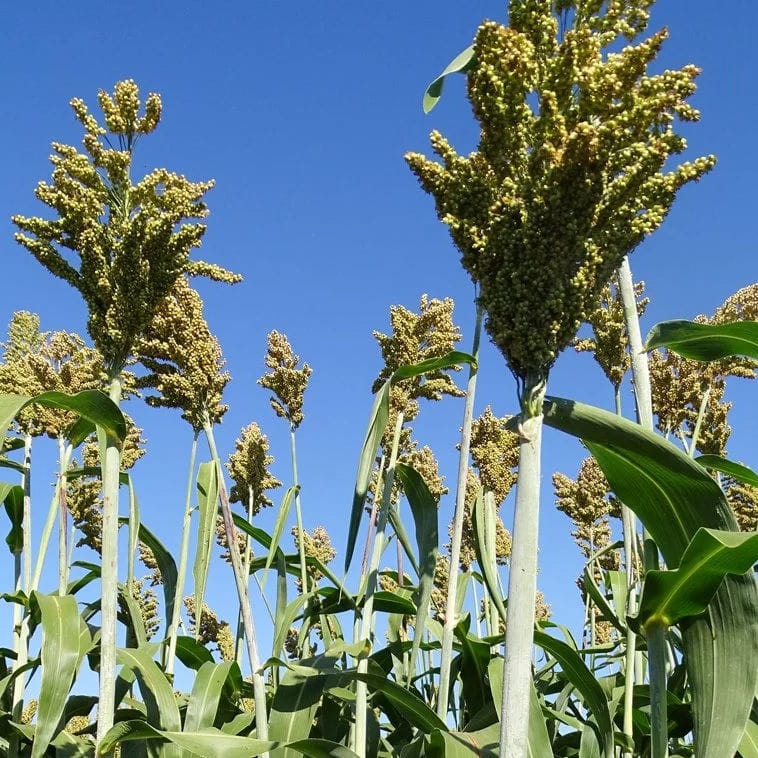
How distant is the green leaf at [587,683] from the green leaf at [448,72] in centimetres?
172

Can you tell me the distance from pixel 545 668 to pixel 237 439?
262cm

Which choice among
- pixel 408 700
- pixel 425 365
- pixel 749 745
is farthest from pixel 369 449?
pixel 749 745

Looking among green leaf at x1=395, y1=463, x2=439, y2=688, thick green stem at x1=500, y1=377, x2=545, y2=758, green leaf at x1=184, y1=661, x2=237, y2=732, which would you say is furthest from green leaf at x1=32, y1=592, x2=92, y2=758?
thick green stem at x1=500, y1=377, x2=545, y2=758

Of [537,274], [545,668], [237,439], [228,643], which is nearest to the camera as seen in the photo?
[537,274]

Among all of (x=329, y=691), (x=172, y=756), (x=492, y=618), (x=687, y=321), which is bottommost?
(x=172, y=756)

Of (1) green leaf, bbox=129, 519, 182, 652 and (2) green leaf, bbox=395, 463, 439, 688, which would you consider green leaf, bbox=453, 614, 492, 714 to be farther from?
(1) green leaf, bbox=129, 519, 182, 652

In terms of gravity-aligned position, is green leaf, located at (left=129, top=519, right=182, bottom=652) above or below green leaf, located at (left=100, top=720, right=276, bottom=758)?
above

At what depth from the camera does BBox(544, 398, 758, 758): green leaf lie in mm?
1913

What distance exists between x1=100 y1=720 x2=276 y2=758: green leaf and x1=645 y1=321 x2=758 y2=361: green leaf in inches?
62.8

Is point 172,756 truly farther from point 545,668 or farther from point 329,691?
point 545,668

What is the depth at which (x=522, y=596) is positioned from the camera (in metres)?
1.84

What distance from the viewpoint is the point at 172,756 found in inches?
103

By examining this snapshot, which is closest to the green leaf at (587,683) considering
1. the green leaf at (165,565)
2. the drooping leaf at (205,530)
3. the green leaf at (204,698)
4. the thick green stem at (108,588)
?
the green leaf at (204,698)

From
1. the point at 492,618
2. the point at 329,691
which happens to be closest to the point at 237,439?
the point at 492,618
